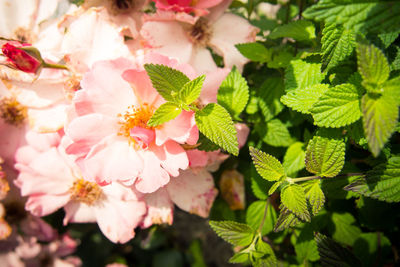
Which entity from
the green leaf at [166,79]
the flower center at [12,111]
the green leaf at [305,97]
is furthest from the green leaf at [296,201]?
the flower center at [12,111]

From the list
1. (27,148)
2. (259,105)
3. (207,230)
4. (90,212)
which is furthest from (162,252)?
(259,105)

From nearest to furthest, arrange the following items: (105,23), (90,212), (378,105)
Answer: (378,105), (105,23), (90,212)

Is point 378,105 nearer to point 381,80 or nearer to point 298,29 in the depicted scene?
point 381,80

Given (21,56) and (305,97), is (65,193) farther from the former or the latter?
(305,97)

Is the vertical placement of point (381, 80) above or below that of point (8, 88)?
above

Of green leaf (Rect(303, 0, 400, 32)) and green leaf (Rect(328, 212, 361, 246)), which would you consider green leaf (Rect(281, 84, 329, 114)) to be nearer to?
green leaf (Rect(303, 0, 400, 32))

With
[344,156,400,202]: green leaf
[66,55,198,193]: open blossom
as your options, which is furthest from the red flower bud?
[344,156,400,202]: green leaf
